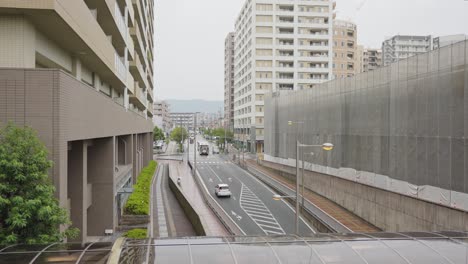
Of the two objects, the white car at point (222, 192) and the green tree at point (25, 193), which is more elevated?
the green tree at point (25, 193)

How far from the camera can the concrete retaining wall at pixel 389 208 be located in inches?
645

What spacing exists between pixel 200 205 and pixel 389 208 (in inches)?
604

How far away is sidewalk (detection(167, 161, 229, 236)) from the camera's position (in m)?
22.3

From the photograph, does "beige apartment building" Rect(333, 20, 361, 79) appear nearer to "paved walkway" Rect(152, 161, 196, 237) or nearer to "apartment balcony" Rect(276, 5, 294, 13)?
"apartment balcony" Rect(276, 5, 294, 13)

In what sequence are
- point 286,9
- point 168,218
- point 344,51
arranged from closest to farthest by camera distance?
1. point 168,218
2. point 286,9
3. point 344,51

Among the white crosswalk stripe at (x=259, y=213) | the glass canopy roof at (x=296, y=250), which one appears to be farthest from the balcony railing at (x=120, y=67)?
the glass canopy roof at (x=296, y=250)

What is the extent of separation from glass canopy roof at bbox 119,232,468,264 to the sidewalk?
11000mm

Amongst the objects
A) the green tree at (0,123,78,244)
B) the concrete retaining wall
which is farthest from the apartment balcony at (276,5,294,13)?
the green tree at (0,123,78,244)

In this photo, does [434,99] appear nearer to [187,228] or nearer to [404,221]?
[404,221]

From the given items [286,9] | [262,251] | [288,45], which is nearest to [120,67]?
[262,251]

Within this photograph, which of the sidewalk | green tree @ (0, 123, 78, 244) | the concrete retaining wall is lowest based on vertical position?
the sidewalk

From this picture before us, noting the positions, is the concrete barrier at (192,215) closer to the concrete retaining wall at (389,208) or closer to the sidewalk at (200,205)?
the sidewalk at (200,205)

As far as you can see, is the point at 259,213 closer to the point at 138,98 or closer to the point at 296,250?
the point at 138,98

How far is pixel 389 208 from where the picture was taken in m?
21.2
